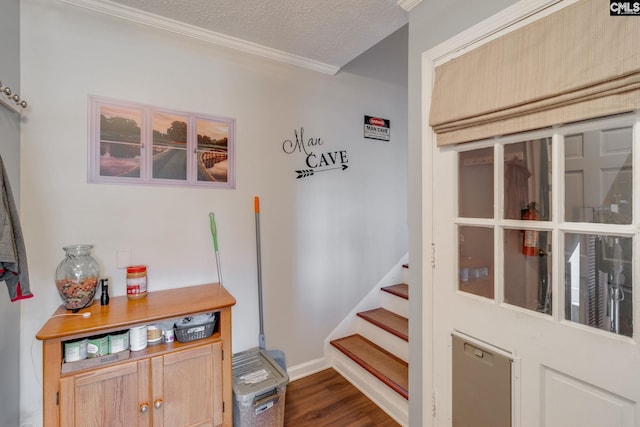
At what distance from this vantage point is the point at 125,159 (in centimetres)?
160

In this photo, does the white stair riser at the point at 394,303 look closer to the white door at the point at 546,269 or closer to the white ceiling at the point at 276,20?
the white door at the point at 546,269

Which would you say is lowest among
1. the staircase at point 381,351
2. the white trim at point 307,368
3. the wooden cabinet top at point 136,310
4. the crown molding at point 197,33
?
the white trim at point 307,368

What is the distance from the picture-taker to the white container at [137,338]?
134 centimetres

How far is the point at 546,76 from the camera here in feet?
3.05

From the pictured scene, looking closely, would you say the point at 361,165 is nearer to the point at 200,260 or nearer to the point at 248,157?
the point at 248,157

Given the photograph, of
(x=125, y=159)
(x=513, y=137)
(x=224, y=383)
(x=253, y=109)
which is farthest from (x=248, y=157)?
(x=513, y=137)

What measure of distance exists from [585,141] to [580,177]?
119mm

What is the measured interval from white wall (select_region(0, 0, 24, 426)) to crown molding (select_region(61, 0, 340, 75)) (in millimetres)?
328

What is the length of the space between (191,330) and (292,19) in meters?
1.85

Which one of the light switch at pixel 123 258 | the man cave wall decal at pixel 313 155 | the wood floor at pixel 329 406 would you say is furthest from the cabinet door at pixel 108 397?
the man cave wall decal at pixel 313 155

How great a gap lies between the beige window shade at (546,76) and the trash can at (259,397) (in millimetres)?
1586

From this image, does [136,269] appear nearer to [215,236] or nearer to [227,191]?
[215,236]

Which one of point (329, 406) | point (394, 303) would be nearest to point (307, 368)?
point (329, 406)

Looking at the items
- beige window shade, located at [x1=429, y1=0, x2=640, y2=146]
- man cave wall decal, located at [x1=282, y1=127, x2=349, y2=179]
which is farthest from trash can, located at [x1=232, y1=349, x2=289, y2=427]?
beige window shade, located at [x1=429, y1=0, x2=640, y2=146]
